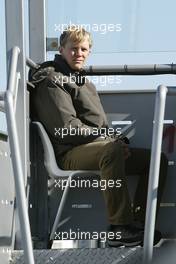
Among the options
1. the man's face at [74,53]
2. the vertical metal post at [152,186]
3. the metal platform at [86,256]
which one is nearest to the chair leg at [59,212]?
the metal platform at [86,256]

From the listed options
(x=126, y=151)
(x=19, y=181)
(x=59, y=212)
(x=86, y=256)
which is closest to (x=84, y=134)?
(x=126, y=151)

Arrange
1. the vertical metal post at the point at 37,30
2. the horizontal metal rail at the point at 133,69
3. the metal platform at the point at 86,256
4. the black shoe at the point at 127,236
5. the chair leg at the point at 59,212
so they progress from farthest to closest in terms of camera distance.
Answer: the vertical metal post at the point at 37,30 → the horizontal metal rail at the point at 133,69 → the chair leg at the point at 59,212 → the black shoe at the point at 127,236 → the metal platform at the point at 86,256

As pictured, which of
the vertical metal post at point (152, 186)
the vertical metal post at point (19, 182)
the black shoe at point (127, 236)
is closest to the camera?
the vertical metal post at point (19, 182)

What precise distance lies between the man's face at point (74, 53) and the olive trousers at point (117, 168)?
Result: 48 centimetres

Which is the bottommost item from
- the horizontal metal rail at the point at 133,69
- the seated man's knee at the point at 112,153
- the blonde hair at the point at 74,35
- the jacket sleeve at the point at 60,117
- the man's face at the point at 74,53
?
the seated man's knee at the point at 112,153

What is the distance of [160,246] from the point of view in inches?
115

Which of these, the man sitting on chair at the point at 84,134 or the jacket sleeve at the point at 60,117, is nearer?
the man sitting on chair at the point at 84,134

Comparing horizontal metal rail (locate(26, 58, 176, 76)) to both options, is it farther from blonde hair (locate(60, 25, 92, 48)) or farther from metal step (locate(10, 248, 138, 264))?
metal step (locate(10, 248, 138, 264))

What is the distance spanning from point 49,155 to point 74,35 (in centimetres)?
68

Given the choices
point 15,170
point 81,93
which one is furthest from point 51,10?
point 15,170

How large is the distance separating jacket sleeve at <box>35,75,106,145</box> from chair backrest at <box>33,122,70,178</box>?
3 cm

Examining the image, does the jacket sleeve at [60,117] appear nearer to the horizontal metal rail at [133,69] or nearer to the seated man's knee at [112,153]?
the seated man's knee at [112,153]

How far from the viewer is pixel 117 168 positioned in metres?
3.14

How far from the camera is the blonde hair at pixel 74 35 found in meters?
3.46
